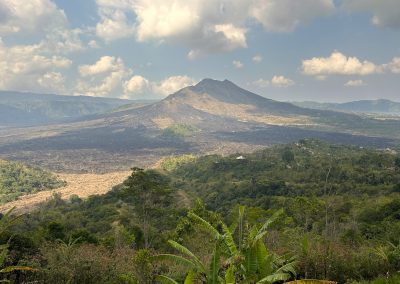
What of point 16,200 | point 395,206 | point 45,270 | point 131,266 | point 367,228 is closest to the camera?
point 45,270

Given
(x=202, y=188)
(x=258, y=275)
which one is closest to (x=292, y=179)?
(x=202, y=188)

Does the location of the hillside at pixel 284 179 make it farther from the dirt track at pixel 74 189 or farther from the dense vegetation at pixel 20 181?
the dense vegetation at pixel 20 181

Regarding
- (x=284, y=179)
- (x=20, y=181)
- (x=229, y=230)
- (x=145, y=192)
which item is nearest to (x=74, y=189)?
(x=20, y=181)

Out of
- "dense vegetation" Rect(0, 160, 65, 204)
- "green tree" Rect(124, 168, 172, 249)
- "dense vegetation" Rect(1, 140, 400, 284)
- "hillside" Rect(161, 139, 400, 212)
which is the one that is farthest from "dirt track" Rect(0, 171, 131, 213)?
"green tree" Rect(124, 168, 172, 249)

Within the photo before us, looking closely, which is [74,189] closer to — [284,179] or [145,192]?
[284,179]

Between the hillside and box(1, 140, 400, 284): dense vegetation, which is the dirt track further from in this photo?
the hillside

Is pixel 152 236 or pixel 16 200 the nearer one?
pixel 152 236

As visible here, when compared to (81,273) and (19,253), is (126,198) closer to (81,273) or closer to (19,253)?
(19,253)
